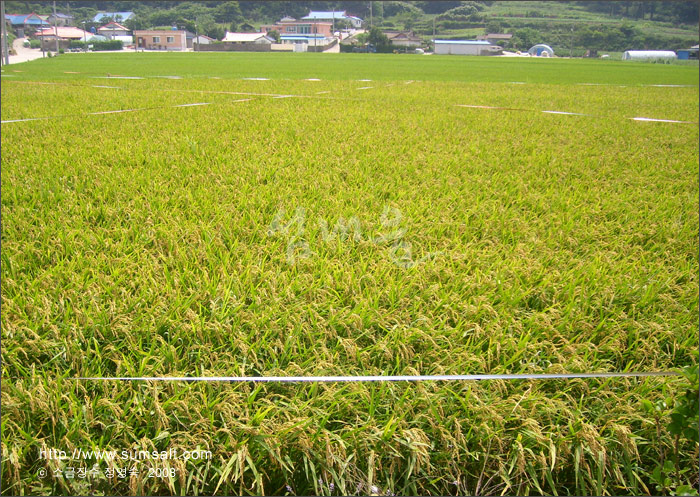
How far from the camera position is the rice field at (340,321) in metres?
1.08

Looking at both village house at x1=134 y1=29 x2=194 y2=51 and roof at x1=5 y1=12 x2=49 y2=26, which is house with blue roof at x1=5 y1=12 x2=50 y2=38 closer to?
roof at x1=5 y1=12 x2=49 y2=26

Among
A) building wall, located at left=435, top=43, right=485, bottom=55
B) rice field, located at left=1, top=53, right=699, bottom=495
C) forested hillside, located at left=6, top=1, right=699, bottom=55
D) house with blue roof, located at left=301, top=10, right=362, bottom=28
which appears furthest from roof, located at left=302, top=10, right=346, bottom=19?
building wall, located at left=435, top=43, right=485, bottom=55

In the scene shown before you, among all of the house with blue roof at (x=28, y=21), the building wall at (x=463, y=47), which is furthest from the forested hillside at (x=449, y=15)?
the building wall at (x=463, y=47)

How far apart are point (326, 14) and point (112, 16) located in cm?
216

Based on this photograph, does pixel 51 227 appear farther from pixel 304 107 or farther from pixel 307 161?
pixel 304 107

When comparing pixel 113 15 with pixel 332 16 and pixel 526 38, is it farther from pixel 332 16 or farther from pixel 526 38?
pixel 526 38

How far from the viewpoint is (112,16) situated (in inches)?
194

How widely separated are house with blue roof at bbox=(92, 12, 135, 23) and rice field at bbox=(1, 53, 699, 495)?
159cm

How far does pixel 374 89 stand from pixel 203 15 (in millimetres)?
5507

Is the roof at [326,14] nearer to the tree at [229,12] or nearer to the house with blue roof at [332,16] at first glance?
the house with blue roof at [332,16]

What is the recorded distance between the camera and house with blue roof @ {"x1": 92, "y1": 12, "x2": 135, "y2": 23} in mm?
4567

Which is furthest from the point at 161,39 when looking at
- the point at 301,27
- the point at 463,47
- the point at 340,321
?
the point at 463,47

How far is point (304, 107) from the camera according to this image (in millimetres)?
7027

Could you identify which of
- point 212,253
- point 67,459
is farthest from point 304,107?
point 67,459
